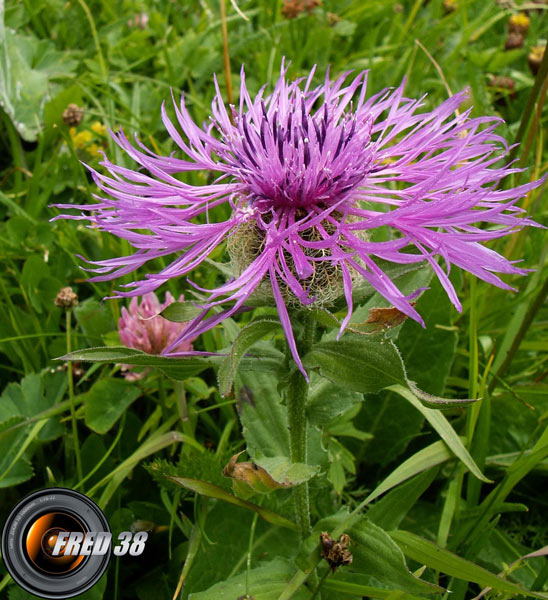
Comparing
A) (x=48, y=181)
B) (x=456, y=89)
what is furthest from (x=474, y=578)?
(x=456, y=89)

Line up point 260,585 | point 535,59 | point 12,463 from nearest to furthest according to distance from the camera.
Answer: point 260,585, point 12,463, point 535,59

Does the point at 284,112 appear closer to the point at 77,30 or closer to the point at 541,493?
the point at 541,493

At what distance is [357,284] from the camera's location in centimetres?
131

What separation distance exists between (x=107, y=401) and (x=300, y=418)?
1.98 ft

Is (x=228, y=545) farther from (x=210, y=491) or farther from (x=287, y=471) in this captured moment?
(x=287, y=471)

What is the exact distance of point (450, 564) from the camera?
1.27 metres

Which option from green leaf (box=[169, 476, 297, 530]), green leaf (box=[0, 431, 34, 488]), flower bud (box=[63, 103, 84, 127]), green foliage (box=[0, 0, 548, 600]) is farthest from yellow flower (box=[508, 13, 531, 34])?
green leaf (box=[0, 431, 34, 488])

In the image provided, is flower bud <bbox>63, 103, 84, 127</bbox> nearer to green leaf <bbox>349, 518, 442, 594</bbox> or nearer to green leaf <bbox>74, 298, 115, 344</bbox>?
green leaf <bbox>74, 298, 115, 344</bbox>

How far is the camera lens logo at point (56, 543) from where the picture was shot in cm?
136

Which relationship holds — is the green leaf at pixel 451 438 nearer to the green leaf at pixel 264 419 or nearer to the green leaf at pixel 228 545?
the green leaf at pixel 264 419

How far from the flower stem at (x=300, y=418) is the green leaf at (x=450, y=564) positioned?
22cm

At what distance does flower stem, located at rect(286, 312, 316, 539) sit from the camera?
4.33 ft

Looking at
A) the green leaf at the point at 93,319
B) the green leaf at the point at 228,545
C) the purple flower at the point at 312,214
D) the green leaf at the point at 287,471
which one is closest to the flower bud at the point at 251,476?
the green leaf at the point at 287,471

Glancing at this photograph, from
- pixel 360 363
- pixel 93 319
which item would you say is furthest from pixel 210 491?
pixel 93 319
